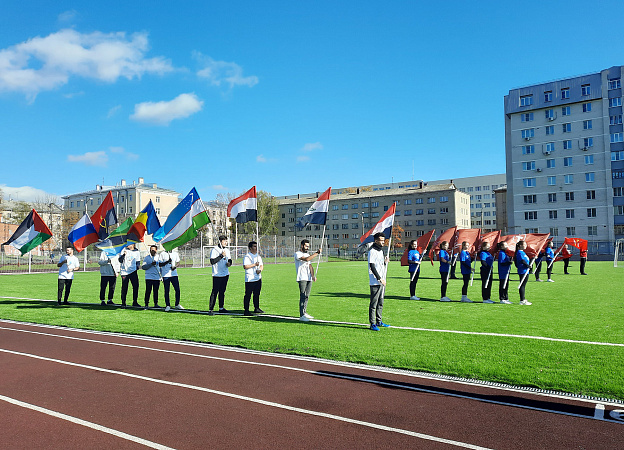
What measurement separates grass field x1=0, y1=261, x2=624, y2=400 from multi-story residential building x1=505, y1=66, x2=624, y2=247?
6228 centimetres

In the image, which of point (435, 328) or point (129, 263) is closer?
point (435, 328)

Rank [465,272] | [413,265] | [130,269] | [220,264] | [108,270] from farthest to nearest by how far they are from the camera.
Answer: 1. [413,265]
2. [108,270]
3. [465,272]
4. [130,269]
5. [220,264]

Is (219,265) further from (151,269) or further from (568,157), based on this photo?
(568,157)

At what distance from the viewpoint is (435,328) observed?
1076 centimetres

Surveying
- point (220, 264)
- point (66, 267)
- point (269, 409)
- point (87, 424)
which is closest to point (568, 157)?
point (220, 264)

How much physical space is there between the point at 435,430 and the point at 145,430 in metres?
3.16

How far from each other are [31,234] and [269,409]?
18325 millimetres

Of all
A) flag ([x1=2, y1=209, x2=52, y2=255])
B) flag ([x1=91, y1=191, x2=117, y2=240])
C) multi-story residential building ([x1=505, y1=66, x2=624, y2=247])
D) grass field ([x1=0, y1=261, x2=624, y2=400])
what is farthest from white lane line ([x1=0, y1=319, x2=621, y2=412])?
multi-story residential building ([x1=505, y1=66, x2=624, y2=247])

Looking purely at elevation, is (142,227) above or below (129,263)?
above

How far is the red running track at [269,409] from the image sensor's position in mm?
4816

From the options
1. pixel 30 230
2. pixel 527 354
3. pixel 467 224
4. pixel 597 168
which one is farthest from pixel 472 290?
pixel 467 224

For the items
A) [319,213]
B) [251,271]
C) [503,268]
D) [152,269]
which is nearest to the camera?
[251,271]

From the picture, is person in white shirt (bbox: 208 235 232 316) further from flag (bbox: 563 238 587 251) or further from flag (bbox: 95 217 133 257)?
flag (bbox: 563 238 587 251)

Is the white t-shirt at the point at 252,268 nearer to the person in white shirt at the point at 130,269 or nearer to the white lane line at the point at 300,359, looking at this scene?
the white lane line at the point at 300,359
